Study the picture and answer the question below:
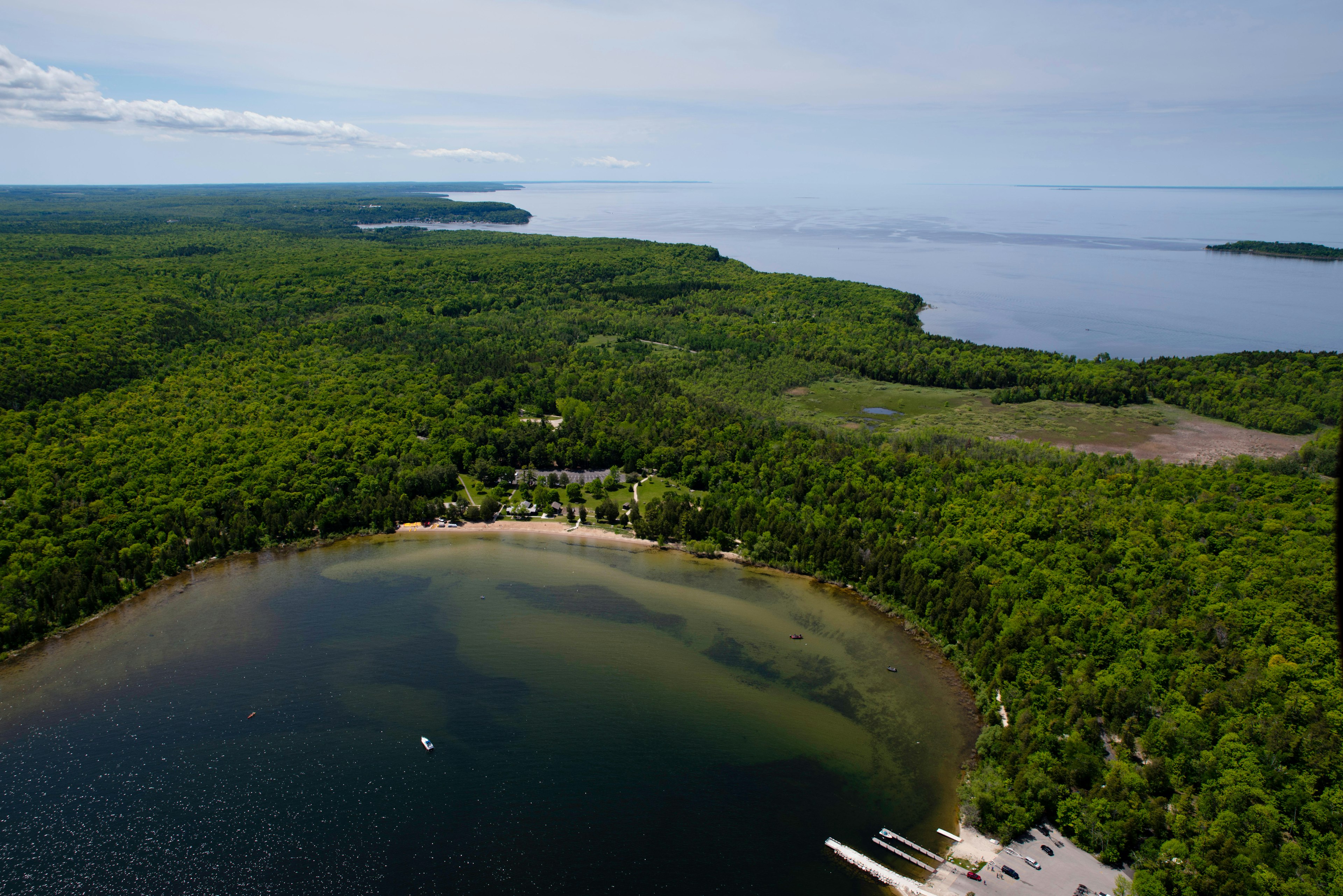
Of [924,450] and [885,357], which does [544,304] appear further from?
[924,450]

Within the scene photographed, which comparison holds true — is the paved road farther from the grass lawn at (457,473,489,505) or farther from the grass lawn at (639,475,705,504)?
the grass lawn at (457,473,489,505)

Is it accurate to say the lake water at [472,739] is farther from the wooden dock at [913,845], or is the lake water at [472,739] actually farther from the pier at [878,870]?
the wooden dock at [913,845]

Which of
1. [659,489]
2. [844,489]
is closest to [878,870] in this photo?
[844,489]

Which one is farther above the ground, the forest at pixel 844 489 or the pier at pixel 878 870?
the forest at pixel 844 489

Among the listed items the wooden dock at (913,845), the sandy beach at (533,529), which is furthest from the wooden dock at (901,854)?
the sandy beach at (533,529)

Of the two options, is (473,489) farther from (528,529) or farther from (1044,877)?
(1044,877)

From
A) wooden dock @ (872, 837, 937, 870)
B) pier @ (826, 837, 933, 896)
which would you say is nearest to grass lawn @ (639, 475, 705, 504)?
wooden dock @ (872, 837, 937, 870)
